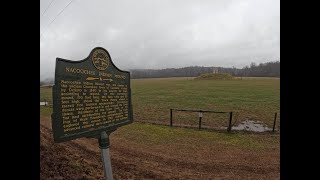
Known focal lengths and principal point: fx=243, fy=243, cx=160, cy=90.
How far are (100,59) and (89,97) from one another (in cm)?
84

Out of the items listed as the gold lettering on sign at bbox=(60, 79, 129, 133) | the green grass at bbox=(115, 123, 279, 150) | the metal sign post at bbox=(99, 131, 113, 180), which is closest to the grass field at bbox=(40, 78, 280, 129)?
the green grass at bbox=(115, 123, 279, 150)

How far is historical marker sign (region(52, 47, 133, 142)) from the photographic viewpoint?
4.07 metres

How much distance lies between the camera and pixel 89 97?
4578 millimetres

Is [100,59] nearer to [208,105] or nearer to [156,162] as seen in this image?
[156,162]

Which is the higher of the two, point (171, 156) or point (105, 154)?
point (105, 154)

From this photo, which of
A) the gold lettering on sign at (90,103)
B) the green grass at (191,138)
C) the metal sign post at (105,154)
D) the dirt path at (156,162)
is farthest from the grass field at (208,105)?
the metal sign post at (105,154)

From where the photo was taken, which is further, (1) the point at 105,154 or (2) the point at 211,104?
(2) the point at 211,104

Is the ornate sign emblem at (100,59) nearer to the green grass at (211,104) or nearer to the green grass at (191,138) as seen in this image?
the green grass at (191,138)

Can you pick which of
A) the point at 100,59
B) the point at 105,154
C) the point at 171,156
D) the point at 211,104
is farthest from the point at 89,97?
the point at 211,104

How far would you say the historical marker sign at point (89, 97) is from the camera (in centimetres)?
407

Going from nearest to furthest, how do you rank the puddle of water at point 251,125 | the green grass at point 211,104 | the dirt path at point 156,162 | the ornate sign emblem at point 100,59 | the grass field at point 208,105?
the ornate sign emblem at point 100,59, the dirt path at point 156,162, the puddle of water at point 251,125, the grass field at point 208,105, the green grass at point 211,104

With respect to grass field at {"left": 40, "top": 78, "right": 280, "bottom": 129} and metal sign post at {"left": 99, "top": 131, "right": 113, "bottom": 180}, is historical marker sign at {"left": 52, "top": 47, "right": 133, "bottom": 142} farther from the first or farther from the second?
grass field at {"left": 40, "top": 78, "right": 280, "bottom": 129}

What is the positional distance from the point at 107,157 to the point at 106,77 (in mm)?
1613

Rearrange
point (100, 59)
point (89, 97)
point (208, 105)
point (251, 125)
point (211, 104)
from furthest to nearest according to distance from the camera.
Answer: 1. point (211, 104)
2. point (208, 105)
3. point (251, 125)
4. point (100, 59)
5. point (89, 97)
